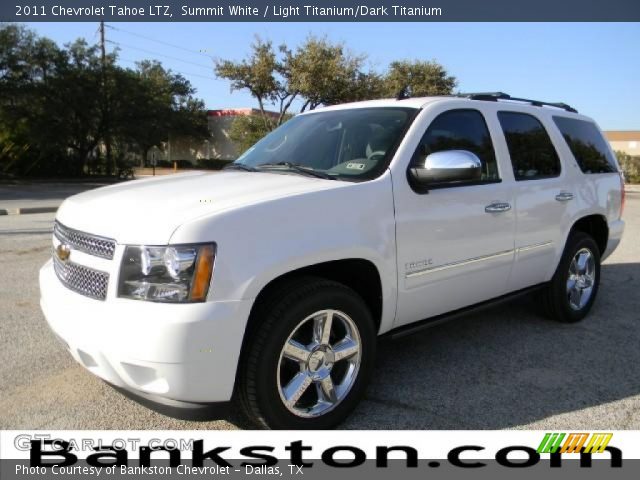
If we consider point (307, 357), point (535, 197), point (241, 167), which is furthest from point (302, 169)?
point (535, 197)

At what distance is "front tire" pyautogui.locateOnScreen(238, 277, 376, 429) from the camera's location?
8.60ft

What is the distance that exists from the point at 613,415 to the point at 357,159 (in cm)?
216

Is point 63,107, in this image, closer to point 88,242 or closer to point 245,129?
point 245,129

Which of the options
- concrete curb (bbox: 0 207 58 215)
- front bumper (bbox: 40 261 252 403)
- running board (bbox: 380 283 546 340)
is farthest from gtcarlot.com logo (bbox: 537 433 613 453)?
concrete curb (bbox: 0 207 58 215)

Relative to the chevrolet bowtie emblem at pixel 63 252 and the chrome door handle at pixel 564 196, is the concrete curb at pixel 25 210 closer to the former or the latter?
the chevrolet bowtie emblem at pixel 63 252

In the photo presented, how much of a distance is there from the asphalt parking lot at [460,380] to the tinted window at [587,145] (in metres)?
1.43

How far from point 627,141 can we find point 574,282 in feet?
249

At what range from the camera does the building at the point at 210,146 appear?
45.6m

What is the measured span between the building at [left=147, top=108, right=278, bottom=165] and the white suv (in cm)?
4048

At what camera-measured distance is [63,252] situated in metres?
2.90

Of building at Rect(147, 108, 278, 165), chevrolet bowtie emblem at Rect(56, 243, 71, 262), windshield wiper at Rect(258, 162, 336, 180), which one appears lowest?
chevrolet bowtie emblem at Rect(56, 243, 71, 262)

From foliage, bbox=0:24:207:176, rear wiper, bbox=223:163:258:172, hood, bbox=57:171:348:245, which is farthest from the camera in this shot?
foliage, bbox=0:24:207:176

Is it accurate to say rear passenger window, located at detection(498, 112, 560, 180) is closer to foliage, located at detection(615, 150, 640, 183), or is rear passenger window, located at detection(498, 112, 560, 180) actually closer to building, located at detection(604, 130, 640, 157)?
foliage, located at detection(615, 150, 640, 183)

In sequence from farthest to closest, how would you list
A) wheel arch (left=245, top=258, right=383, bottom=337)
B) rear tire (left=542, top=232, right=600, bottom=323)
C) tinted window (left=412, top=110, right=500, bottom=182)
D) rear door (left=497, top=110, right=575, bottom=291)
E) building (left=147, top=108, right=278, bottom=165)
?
building (left=147, top=108, right=278, bottom=165)
rear tire (left=542, top=232, right=600, bottom=323)
rear door (left=497, top=110, right=575, bottom=291)
tinted window (left=412, top=110, right=500, bottom=182)
wheel arch (left=245, top=258, right=383, bottom=337)
